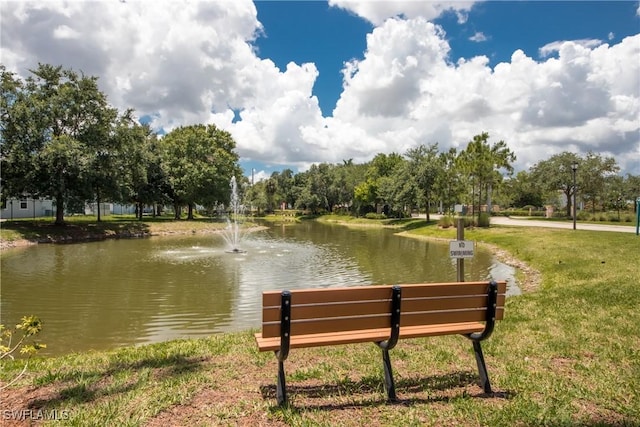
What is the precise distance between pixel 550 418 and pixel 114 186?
3220cm

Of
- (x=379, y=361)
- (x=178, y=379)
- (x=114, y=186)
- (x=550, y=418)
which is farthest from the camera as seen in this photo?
(x=114, y=186)

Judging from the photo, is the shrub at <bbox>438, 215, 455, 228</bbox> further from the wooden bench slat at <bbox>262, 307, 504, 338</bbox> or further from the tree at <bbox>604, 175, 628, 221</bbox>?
the wooden bench slat at <bbox>262, 307, 504, 338</bbox>

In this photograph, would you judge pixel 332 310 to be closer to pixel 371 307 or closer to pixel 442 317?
pixel 371 307

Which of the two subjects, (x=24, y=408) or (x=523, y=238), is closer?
(x=24, y=408)

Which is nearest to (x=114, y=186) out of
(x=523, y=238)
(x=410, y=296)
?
(x=523, y=238)

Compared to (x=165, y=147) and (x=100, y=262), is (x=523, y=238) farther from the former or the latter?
(x=165, y=147)

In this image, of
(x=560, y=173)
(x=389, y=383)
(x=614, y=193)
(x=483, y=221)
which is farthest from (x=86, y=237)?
(x=614, y=193)

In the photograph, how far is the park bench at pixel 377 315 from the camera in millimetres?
3402

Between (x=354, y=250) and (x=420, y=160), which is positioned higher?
(x=420, y=160)

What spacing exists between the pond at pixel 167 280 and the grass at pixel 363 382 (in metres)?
2.84

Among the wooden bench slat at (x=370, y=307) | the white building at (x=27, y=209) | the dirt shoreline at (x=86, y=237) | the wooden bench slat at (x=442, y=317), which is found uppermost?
the white building at (x=27, y=209)

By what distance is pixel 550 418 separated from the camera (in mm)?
3271

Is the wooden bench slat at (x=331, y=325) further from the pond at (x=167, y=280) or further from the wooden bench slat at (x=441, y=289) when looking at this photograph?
the pond at (x=167, y=280)

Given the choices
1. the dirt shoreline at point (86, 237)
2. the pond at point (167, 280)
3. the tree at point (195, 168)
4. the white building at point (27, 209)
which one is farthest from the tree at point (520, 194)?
the white building at point (27, 209)
